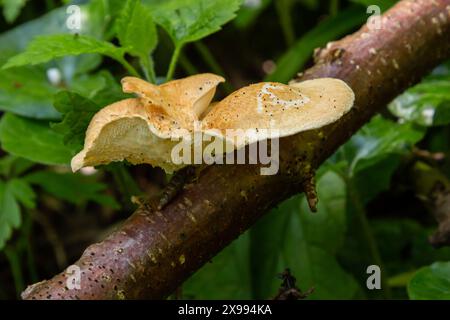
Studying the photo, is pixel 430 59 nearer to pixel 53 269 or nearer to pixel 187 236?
pixel 187 236

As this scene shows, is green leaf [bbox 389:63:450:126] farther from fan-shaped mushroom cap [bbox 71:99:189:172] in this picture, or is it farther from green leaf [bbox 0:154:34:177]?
green leaf [bbox 0:154:34:177]

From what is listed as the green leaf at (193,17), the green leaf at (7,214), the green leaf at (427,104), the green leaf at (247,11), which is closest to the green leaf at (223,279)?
the green leaf at (7,214)

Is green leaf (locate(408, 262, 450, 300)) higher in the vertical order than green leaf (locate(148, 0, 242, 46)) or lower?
lower

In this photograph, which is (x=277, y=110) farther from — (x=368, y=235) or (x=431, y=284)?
(x=368, y=235)

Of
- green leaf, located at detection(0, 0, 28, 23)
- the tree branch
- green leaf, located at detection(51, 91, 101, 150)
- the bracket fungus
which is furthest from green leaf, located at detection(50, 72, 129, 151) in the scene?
green leaf, located at detection(0, 0, 28, 23)

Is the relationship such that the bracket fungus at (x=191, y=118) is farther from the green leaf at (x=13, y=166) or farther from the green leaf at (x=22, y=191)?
the green leaf at (x=13, y=166)
